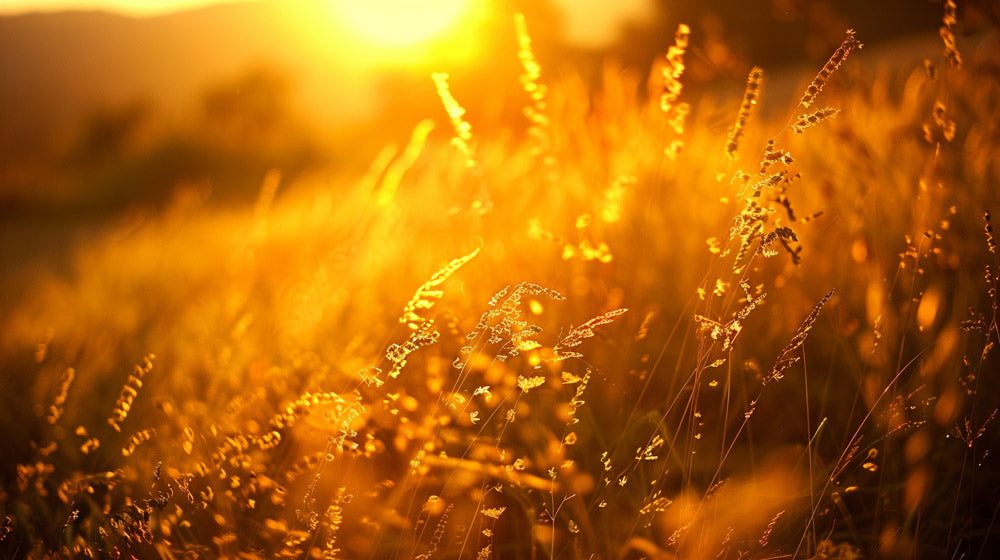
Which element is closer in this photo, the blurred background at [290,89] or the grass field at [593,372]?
the grass field at [593,372]

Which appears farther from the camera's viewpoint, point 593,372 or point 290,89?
point 290,89

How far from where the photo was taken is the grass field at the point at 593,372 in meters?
1.15

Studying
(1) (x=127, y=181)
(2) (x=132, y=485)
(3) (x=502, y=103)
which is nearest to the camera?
(2) (x=132, y=485)

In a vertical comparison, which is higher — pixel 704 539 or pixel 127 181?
pixel 704 539

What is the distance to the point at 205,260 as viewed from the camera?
315cm

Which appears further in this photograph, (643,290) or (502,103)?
(502,103)

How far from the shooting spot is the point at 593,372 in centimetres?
151

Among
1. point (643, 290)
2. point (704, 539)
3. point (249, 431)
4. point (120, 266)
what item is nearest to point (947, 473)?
point (704, 539)

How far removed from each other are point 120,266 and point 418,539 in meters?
2.78

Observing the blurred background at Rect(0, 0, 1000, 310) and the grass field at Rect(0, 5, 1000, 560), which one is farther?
the blurred background at Rect(0, 0, 1000, 310)

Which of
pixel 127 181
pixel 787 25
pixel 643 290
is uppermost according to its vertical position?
pixel 787 25

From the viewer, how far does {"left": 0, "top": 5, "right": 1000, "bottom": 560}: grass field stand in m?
1.15

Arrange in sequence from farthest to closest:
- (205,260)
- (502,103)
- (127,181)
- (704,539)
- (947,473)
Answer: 1. (127,181)
2. (205,260)
3. (502,103)
4. (947,473)
5. (704,539)

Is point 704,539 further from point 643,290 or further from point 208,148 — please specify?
point 208,148
